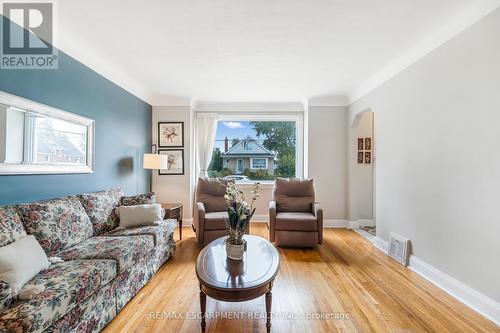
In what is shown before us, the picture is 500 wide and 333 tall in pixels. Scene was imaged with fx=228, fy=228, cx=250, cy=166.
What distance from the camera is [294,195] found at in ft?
12.7

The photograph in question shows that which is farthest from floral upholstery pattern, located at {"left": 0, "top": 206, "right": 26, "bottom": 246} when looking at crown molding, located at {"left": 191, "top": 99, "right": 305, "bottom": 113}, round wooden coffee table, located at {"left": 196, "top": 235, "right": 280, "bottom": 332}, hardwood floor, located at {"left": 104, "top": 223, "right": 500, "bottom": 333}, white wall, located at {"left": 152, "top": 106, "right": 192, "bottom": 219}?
crown molding, located at {"left": 191, "top": 99, "right": 305, "bottom": 113}

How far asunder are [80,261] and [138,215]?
1.01m

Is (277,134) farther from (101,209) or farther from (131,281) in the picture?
(131,281)

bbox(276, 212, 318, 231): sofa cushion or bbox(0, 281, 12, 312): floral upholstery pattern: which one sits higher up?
bbox(0, 281, 12, 312): floral upholstery pattern

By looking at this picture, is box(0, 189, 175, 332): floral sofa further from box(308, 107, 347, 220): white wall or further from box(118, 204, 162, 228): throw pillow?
box(308, 107, 347, 220): white wall

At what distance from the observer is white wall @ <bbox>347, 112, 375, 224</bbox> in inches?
177

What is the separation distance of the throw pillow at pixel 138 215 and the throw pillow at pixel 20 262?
1041 millimetres

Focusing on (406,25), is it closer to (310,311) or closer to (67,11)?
(310,311)

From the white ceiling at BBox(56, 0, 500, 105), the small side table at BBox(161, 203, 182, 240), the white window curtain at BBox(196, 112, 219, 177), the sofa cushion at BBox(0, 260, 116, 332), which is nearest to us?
the sofa cushion at BBox(0, 260, 116, 332)

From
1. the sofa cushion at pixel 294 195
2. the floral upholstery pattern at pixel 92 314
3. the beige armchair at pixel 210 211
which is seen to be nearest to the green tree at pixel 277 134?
the sofa cushion at pixel 294 195

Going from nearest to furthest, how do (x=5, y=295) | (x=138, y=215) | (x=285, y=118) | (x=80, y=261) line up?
(x=5, y=295)
(x=80, y=261)
(x=138, y=215)
(x=285, y=118)

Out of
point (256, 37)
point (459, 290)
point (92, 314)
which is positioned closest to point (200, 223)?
point (92, 314)

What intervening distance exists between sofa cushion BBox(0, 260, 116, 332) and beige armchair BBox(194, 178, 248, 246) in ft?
5.09
